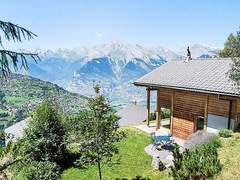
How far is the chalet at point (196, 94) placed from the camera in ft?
69.7

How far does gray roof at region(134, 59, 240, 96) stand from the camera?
858 inches

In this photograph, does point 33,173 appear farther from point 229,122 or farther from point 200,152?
point 229,122

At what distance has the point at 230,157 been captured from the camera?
15633mm

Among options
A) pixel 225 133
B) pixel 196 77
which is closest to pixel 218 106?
pixel 225 133

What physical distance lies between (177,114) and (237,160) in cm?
1111

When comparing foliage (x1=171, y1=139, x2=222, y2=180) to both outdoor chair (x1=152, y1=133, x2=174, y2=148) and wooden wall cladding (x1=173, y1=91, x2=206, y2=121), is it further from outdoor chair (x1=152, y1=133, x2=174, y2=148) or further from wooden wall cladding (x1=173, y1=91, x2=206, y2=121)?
wooden wall cladding (x1=173, y1=91, x2=206, y2=121)

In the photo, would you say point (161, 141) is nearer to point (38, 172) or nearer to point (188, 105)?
point (188, 105)

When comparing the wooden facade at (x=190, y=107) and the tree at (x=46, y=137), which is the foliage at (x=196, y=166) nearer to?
the wooden facade at (x=190, y=107)

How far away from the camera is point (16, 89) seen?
19750 cm

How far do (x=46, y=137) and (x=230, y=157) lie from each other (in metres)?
12.8

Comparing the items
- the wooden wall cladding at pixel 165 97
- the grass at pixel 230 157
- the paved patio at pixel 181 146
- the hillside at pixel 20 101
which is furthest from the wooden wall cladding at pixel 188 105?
the hillside at pixel 20 101

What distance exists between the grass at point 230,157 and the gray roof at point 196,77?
2863 mm

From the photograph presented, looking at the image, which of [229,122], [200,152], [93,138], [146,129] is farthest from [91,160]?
[146,129]

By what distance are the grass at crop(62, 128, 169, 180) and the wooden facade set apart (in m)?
3.12
